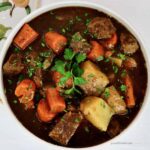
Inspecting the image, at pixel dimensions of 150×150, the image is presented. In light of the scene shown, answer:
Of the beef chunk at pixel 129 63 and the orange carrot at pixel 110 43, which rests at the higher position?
the orange carrot at pixel 110 43

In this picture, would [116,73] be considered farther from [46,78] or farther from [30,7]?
[30,7]

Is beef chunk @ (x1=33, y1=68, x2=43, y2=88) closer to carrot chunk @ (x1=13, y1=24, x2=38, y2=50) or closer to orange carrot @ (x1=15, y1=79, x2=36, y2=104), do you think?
orange carrot @ (x1=15, y1=79, x2=36, y2=104)

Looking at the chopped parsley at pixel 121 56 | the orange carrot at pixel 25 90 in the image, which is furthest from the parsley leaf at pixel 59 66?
the chopped parsley at pixel 121 56

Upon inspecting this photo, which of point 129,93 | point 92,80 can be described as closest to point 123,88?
point 129,93

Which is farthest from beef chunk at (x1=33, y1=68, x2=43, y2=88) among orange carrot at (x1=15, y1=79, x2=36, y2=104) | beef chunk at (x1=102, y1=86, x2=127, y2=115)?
beef chunk at (x1=102, y1=86, x2=127, y2=115)

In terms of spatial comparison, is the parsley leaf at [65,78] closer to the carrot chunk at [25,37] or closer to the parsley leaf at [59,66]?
the parsley leaf at [59,66]

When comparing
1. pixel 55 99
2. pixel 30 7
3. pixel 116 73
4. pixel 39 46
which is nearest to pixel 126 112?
pixel 116 73
